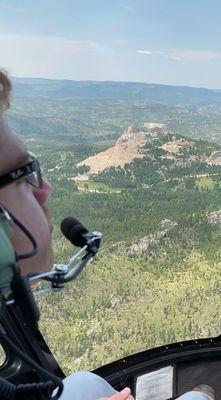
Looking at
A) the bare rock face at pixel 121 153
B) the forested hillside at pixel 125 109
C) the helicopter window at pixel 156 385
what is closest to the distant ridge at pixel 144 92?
the forested hillside at pixel 125 109

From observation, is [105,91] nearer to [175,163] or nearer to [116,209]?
[175,163]

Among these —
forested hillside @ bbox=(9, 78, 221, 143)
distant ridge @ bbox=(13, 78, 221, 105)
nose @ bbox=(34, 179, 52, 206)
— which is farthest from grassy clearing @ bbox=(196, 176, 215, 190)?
nose @ bbox=(34, 179, 52, 206)

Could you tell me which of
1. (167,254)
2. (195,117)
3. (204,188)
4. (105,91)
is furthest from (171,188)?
(195,117)

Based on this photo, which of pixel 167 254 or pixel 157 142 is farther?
pixel 157 142

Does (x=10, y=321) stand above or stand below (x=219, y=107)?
above

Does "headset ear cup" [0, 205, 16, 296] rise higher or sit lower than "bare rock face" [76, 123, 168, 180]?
higher

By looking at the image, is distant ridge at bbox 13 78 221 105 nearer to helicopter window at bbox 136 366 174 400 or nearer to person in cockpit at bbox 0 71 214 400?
helicopter window at bbox 136 366 174 400

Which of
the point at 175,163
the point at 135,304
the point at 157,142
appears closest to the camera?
the point at 135,304

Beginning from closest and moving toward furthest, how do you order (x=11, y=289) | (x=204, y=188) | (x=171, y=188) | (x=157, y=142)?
(x=11, y=289), (x=171, y=188), (x=204, y=188), (x=157, y=142)
